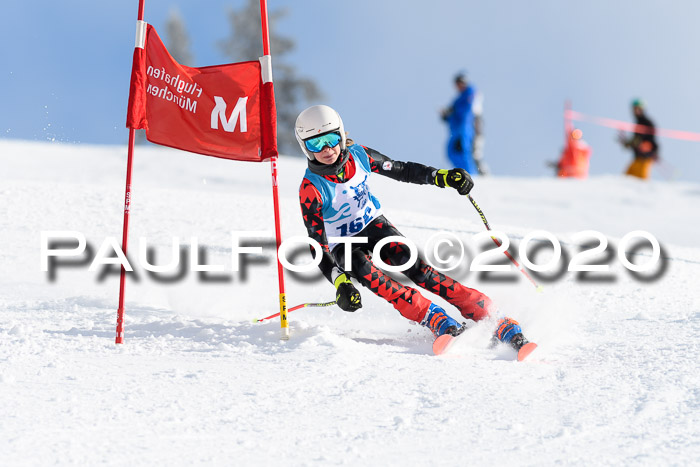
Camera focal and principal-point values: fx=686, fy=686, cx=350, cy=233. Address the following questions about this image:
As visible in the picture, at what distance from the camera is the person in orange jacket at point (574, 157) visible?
18062mm

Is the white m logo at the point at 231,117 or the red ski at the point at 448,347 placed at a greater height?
the white m logo at the point at 231,117

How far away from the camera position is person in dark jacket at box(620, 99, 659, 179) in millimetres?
14109

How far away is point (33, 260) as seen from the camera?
5449 millimetres

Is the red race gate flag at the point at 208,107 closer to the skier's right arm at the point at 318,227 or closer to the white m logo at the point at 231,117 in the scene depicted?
the white m logo at the point at 231,117

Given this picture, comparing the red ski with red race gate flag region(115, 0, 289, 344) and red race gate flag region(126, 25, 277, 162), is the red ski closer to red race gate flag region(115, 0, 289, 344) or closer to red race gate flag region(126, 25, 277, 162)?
red race gate flag region(115, 0, 289, 344)

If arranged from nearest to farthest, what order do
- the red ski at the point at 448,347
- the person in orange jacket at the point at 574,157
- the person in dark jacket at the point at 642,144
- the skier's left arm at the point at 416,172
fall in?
the red ski at the point at 448,347 < the skier's left arm at the point at 416,172 < the person in dark jacket at the point at 642,144 < the person in orange jacket at the point at 574,157

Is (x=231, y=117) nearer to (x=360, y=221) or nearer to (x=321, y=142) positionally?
(x=321, y=142)

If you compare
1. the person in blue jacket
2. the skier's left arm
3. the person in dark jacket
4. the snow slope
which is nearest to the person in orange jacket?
the person in dark jacket

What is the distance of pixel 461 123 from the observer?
1224 centimetres

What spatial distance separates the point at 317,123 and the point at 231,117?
50 centimetres

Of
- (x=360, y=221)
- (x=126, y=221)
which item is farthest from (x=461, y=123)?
(x=126, y=221)

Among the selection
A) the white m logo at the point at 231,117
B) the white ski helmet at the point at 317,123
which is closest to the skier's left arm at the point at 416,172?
the white ski helmet at the point at 317,123

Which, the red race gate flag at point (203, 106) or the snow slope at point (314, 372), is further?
the red race gate flag at point (203, 106)

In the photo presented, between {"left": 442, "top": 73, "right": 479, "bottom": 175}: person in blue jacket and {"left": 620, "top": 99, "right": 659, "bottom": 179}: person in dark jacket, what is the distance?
4.01 m
